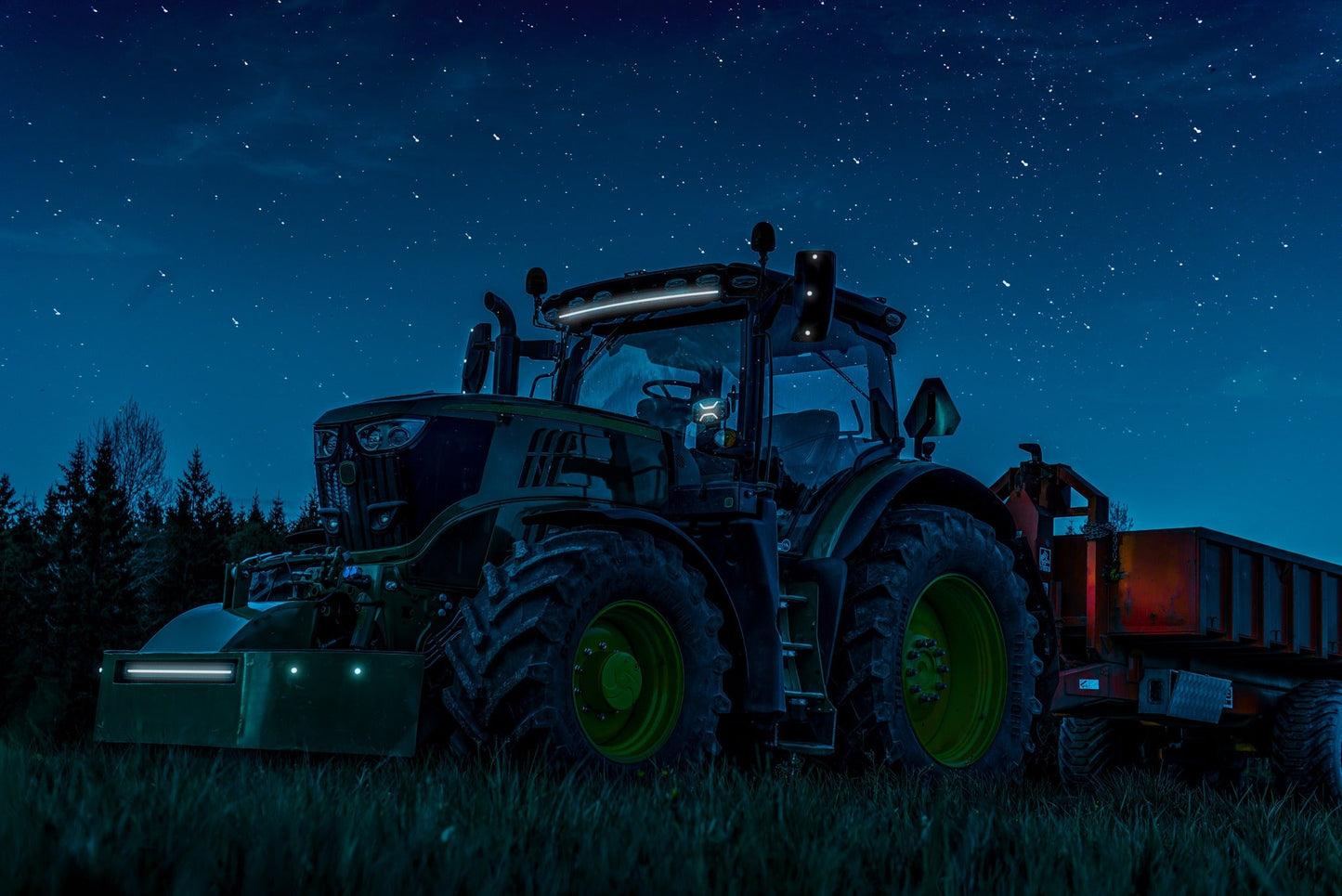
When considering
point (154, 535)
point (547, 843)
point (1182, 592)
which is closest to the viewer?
point (547, 843)

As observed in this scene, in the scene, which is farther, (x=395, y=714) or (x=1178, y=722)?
(x=1178, y=722)

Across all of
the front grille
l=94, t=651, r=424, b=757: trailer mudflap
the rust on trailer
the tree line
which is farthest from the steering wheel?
the tree line

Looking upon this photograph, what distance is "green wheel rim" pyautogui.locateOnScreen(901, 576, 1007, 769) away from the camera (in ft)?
25.7

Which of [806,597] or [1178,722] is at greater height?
[806,597]

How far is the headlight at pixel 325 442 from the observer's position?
261 inches

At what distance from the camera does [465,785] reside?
169 inches

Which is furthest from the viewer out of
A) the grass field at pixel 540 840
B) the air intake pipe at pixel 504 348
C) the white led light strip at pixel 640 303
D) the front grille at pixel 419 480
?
the air intake pipe at pixel 504 348

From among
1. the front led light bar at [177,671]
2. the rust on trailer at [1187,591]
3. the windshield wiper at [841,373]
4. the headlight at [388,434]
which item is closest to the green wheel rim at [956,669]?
the windshield wiper at [841,373]

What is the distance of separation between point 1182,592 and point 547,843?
7.80 meters

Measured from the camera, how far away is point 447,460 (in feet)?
20.3

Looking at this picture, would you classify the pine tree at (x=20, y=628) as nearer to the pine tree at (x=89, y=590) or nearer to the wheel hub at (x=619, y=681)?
the pine tree at (x=89, y=590)

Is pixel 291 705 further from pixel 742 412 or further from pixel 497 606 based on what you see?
pixel 742 412

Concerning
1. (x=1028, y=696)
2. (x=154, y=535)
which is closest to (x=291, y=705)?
(x=1028, y=696)

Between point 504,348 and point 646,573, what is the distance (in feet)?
9.47
